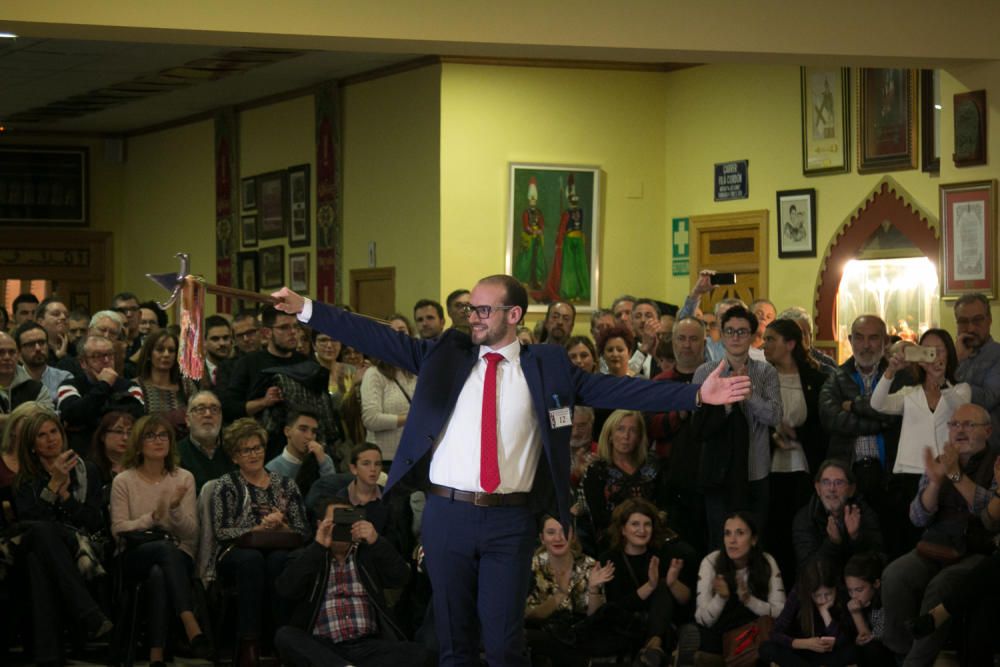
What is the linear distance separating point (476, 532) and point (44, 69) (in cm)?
958

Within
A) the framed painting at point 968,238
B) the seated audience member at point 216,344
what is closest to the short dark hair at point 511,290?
the seated audience member at point 216,344

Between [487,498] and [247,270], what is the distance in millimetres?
10144

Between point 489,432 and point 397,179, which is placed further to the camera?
point 397,179

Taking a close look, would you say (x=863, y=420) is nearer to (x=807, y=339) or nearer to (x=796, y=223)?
(x=807, y=339)

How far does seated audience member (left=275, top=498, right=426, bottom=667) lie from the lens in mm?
6438

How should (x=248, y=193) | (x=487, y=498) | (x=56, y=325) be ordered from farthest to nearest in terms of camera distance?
1. (x=248, y=193)
2. (x=56, y=325)
3. (x=487, y=498)

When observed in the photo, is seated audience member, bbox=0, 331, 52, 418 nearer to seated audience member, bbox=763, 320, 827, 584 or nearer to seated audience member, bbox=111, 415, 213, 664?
seated audience member, bbox=111, 415, 213, 664

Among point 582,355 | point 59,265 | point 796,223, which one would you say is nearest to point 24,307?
point 582,355

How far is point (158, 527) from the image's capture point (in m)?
6.79

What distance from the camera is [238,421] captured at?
7.03 m

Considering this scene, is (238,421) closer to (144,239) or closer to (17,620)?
(17,620)

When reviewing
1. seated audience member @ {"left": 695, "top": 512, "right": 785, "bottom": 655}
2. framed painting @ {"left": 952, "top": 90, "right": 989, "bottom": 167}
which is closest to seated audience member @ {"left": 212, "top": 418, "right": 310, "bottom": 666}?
seated audience member @ {"left": 695, "top": 512, "right": 785, "bottom": 655}

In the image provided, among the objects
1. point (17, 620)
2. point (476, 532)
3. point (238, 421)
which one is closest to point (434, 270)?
point (238, 421)

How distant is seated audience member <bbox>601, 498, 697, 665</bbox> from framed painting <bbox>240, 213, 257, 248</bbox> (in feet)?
27.2
